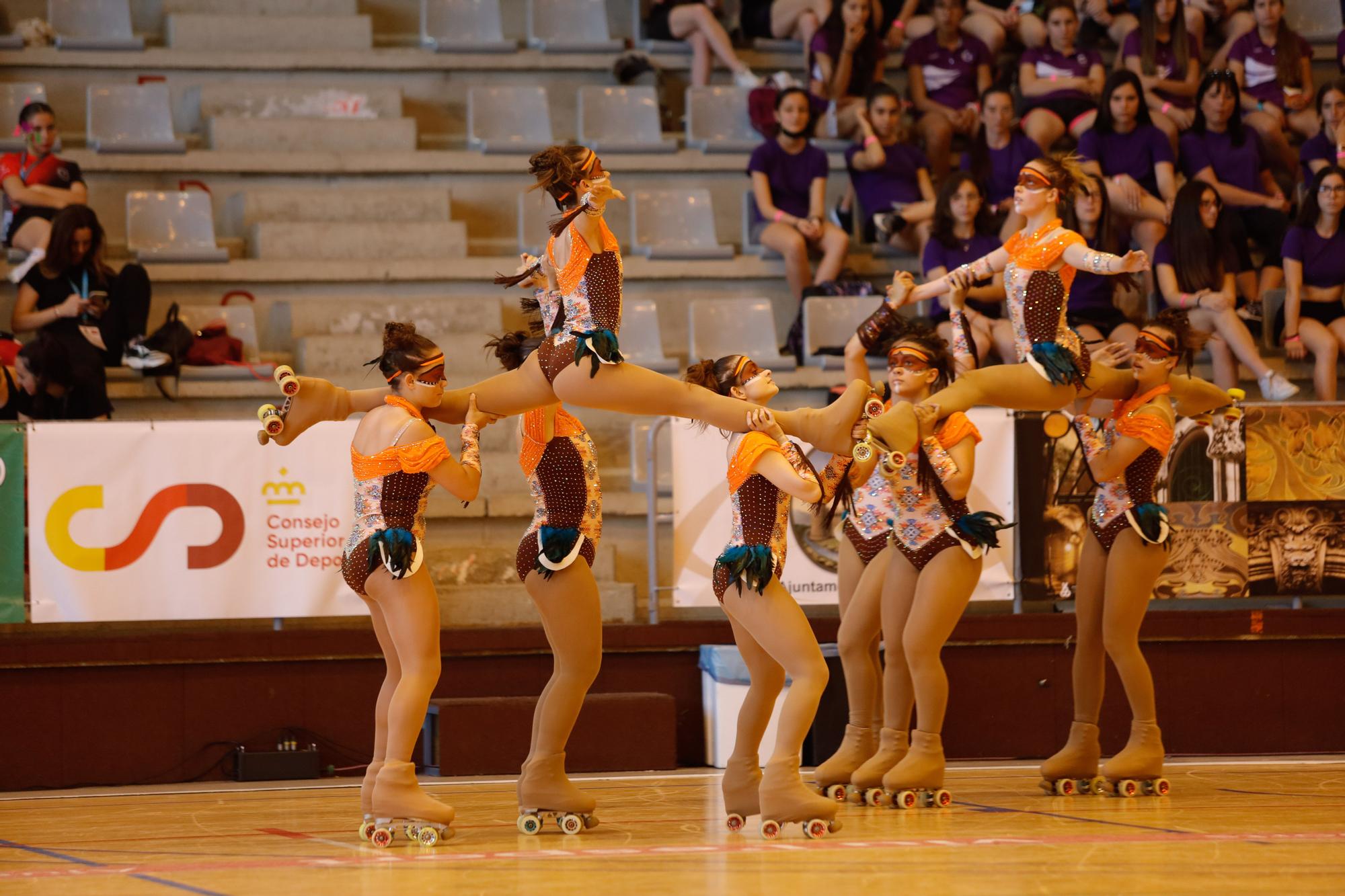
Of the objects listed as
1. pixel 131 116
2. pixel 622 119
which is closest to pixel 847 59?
pixel 622 119

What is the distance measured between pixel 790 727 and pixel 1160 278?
5.55 metres

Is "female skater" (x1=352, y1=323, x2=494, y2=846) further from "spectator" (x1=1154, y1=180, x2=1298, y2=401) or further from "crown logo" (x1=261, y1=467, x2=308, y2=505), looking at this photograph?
"spectator" (x1=1154, y1=180, x2=1298, y2=401)

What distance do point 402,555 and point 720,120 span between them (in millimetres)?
6688

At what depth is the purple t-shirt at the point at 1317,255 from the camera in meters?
9.59

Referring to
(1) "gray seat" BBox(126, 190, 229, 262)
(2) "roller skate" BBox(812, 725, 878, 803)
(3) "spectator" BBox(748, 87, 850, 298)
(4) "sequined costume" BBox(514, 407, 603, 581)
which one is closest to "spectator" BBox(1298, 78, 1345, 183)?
(3) "spectator" BBox(748, 87, 850, 298)

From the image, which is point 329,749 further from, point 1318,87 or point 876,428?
point 1318,87

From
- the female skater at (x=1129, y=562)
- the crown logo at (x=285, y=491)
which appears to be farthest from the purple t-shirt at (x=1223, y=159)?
the crown logo at (x=285, y=491)

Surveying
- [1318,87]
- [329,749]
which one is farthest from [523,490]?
[1318,87]

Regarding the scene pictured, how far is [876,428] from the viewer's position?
5.76 meters

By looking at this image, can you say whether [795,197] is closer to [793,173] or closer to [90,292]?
[793,173]

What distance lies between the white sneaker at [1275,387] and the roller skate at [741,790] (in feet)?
16.4

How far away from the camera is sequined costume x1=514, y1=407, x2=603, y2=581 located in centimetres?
553

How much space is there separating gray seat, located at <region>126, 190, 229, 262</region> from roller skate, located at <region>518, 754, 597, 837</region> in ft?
17.7

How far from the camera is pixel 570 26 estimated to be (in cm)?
1155
